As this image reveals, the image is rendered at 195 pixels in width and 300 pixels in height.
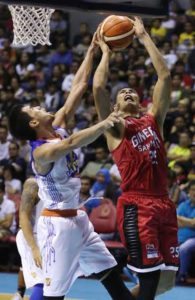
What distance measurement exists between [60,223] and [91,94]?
8.57 meters

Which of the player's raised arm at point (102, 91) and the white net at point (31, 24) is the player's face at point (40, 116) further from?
the white net at point (31, 24)

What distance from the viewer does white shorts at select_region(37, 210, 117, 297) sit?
6.08 meters

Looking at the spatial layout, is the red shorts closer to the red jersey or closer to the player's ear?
the red jersey

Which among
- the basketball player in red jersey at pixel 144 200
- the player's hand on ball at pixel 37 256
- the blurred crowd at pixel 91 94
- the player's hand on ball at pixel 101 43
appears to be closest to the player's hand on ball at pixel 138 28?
the basketball player in red jersey at pixel 144 200

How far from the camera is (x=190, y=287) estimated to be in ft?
33.9

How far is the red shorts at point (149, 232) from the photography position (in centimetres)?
610

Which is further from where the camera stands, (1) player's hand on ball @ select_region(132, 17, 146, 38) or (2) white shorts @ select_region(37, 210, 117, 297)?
(1) player's hand on ball @ select_region(132, 17, 146, 38)

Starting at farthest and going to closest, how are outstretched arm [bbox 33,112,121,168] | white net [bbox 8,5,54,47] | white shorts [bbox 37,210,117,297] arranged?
white net [bbox 8,5,54,47] → white shorts [bbox 37,210,117,297] → outstretched arm [bbox 33,112,121,168]

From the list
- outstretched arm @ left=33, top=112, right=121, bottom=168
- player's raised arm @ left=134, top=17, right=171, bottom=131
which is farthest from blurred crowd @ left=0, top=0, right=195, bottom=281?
outstretched arm @ left=33, top=112, right=121, bottom=168

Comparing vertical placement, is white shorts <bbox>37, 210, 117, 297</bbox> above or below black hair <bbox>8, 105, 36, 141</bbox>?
below

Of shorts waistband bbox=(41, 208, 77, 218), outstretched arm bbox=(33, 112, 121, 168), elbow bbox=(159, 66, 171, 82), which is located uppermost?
elbow bbox=(159, 66, 171, 82)

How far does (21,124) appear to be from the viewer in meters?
6.20

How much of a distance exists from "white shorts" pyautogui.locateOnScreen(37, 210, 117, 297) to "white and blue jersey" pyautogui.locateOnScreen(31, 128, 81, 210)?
0.12m

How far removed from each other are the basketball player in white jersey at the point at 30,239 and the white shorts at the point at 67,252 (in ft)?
1.65
